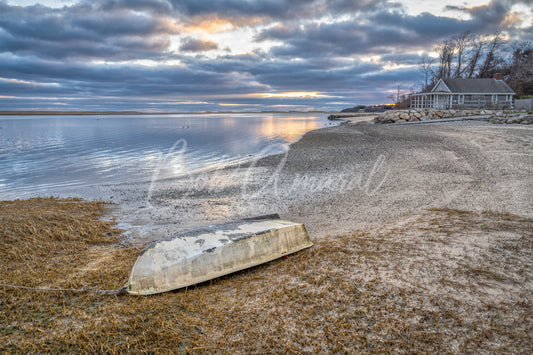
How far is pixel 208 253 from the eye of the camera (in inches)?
182

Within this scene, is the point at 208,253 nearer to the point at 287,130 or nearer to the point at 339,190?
the point at 339,190

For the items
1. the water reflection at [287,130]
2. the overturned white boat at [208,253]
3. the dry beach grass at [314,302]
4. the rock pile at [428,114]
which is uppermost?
the rock pile at [428,114]

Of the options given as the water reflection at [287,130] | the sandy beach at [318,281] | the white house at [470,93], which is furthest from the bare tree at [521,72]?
the sandy beach at [318,281]

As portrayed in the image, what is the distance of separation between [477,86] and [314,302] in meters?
53.1

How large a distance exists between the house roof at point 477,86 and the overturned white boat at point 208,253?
49.1 m

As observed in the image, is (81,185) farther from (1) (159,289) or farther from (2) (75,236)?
(1) (159,289)

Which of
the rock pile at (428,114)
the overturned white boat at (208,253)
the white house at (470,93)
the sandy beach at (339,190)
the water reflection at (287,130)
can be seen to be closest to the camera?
the overturned white boat at (208,253)

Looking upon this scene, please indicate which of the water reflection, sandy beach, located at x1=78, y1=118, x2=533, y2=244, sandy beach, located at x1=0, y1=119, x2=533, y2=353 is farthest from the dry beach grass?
the water reflection

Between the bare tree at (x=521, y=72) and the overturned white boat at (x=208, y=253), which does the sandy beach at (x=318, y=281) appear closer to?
the overturned white boat at (x=208, y=253)

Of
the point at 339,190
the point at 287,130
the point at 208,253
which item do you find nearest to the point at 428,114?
the point at 287,130

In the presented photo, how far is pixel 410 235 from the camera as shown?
582cm

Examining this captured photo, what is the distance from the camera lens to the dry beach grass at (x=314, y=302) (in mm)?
3121

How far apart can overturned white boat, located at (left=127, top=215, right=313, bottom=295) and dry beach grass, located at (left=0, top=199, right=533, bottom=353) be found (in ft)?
0.49

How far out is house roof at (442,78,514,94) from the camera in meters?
44.5
